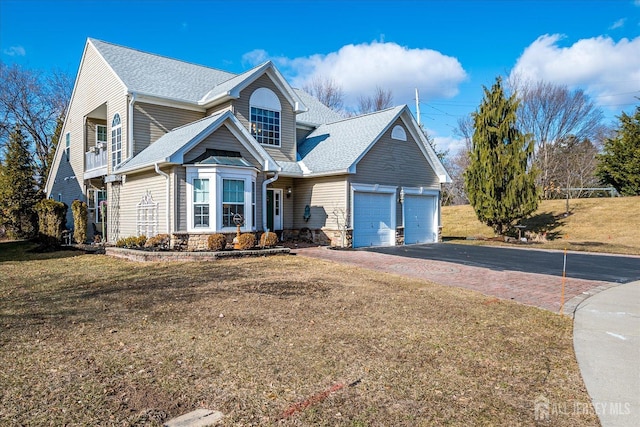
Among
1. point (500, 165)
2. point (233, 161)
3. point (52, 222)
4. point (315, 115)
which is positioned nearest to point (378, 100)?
point (315, 115)

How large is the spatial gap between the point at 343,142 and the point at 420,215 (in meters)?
5.18

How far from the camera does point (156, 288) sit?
27.8 feet

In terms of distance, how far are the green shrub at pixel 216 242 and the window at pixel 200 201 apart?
2.76ft

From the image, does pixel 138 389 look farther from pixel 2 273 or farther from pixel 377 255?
pixel 377 255

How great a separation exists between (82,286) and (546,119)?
132ft

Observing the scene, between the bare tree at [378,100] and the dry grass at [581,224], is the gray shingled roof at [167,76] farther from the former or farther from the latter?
the bare tree at [378,100]

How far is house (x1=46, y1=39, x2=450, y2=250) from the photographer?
13922mm

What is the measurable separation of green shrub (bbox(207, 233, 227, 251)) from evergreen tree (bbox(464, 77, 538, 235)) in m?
14.1

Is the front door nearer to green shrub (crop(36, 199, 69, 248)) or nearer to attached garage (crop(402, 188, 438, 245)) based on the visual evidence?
attached garage (crop(402, 188, 438, 245))

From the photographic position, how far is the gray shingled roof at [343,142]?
16719 mm

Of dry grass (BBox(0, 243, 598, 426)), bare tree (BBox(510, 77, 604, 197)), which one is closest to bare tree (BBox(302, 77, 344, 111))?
bare tree (BBox(510, 77, 604, 197))

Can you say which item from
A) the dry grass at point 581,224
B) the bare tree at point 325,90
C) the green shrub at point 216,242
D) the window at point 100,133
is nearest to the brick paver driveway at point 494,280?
the green shrub at point 216,242

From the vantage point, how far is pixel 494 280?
987cm

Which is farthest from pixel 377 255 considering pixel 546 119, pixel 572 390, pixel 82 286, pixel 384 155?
pixel 546 119
